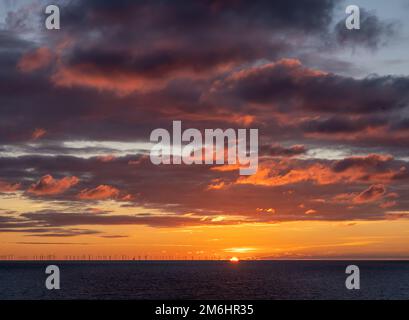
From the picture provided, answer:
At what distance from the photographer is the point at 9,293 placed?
549 feet

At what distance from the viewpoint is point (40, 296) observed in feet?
486
